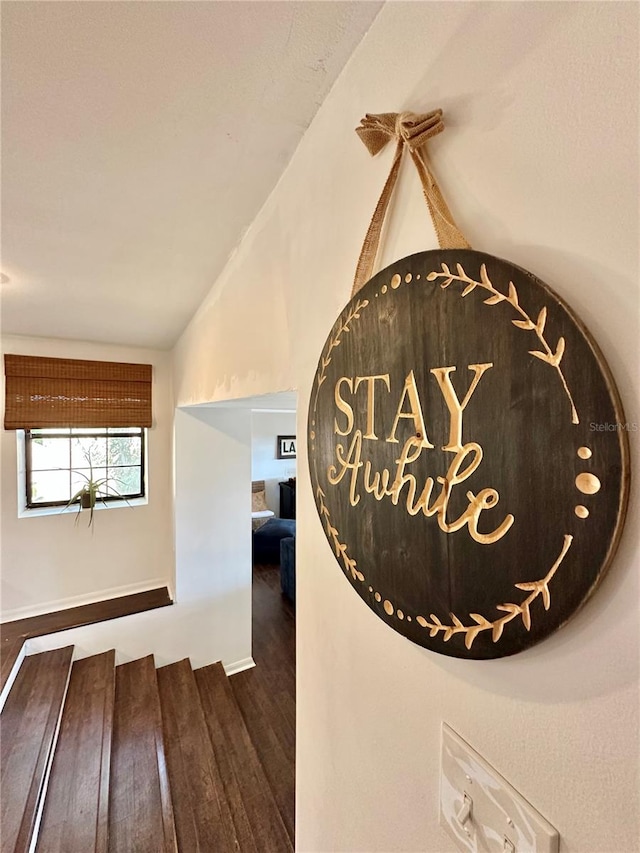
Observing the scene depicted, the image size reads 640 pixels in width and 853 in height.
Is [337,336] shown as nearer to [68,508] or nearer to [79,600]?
[68,508]

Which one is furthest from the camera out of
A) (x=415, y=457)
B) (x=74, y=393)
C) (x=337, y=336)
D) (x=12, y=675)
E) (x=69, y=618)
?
Result: (x=74, y=393)

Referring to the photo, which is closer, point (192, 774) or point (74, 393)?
point (192, 774)

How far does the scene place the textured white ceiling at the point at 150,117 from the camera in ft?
1.86

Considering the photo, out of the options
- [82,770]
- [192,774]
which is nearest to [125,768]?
[82,770]

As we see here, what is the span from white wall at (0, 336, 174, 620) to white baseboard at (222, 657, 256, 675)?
754mm

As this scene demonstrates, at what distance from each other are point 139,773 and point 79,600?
4.31 ft

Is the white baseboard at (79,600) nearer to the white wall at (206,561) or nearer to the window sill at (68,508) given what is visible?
the white wall at (206,561)

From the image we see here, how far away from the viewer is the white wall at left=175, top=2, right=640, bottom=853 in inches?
12.2

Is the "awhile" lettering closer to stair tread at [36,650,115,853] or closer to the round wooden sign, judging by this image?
the round wooden sign

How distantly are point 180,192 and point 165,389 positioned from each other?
83.7 inches

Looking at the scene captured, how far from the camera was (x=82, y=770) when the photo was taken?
5.39ft

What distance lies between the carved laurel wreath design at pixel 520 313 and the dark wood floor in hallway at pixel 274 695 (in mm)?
2292

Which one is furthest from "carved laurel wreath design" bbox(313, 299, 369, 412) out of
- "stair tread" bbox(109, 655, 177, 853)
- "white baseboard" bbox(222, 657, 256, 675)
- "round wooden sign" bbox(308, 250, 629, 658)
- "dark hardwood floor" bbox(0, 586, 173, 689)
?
"white baseboard" bbox(222, 657, 256, 675)

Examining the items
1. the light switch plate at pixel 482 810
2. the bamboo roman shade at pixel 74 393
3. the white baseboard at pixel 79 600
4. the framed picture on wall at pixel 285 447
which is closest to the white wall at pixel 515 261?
the light switch plate at pixel 482 810
